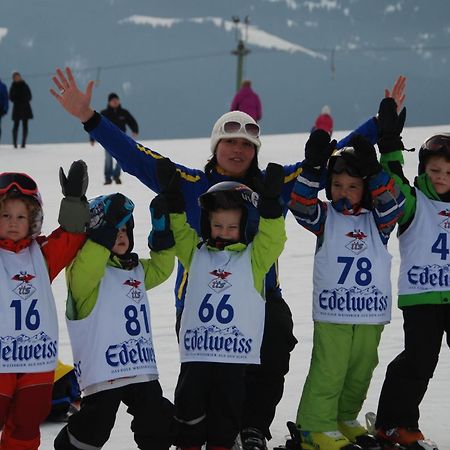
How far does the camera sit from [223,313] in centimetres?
508

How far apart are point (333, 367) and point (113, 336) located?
1.04 metres

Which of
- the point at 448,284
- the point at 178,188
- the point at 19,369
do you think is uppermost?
the point at 178,188

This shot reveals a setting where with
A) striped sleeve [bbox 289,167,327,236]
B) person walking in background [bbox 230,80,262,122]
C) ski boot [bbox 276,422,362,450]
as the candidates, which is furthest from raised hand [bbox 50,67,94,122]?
person walking in background [bbox 230,80,262,122]

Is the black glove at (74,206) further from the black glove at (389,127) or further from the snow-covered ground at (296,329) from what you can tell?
the black glove at (389,127)

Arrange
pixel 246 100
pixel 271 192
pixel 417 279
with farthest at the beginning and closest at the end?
pixel 246 100, pixel 417 279, pixel 271 192

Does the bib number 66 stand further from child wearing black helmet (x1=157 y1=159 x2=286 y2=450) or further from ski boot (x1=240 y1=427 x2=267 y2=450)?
ski boot (x1=240 y1=427 x2=267 y2=450)

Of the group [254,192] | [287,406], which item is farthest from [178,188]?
[287,406]

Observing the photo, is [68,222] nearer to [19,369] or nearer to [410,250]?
[19,369]

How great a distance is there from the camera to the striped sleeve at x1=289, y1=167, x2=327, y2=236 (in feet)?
17.4

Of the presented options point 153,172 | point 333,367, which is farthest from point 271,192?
point 333,367

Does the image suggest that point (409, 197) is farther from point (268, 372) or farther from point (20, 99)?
point (20, 99)

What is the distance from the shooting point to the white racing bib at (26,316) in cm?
477

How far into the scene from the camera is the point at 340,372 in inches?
211

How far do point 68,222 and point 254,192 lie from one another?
857mm
